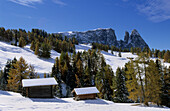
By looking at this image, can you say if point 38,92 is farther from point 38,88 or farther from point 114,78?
point 114,78

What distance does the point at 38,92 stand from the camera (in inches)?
1013

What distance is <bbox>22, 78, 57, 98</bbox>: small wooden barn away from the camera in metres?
25.3

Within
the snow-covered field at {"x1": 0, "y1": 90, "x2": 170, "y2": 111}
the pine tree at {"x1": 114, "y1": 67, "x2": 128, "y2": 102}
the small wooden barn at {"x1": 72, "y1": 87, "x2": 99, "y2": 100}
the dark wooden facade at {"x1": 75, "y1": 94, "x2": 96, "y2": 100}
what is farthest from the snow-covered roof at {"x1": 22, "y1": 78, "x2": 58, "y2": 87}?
the pine tree at {"x1": 114, "y1": 67, "x2": 128, "y2": 102}

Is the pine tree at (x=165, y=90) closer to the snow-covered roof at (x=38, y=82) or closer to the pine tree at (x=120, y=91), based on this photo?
the pine tree at (x=120, y=91)

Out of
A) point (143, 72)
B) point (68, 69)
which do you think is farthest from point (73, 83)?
→ point (143, 72)

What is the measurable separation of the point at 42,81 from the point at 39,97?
2979 millimetres

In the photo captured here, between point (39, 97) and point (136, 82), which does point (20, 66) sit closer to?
point (39, 97)

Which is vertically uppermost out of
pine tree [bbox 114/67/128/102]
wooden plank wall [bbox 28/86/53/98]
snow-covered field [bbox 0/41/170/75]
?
snow-covered field [bbox 0/41/170/75]

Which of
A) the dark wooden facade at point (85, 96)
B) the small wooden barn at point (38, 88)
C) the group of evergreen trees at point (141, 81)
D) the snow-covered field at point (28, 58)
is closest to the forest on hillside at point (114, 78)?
the group of evergreen trees at point (141, 81)

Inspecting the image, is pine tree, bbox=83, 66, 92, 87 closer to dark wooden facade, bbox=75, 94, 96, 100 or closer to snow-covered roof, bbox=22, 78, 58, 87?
dark wooden facade, bbox=75, 94, 96, 100

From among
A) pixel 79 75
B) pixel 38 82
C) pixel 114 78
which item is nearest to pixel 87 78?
pixel 79 75

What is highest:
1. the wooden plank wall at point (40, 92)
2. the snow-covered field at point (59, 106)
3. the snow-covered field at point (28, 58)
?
the snow-covered field at point (28, 58)

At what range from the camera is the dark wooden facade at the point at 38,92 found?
25261 millimetres

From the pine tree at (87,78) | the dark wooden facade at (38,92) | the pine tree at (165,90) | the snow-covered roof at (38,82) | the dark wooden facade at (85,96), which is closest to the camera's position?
the dark wooden facade at (38,92)
